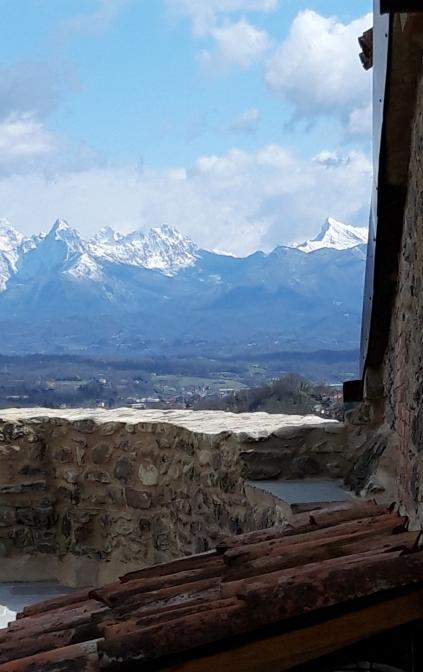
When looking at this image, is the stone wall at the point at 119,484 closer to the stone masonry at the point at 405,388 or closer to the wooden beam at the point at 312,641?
the stone masonry at the point at 405,388

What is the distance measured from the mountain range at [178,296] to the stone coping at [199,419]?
509cm

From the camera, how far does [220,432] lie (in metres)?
4.05

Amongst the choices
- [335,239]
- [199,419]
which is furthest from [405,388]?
[335,239]

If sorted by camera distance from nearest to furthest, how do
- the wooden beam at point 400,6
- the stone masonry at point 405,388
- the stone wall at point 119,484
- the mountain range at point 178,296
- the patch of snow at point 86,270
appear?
1. the wooden beam at point 400,6
2. the stone masonry at point 405,388
3. the stone wall at point 119,484
4. the mountain range at point 178,296
5. the patch of snow at point 86,270

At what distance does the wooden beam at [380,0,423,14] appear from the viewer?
192cm

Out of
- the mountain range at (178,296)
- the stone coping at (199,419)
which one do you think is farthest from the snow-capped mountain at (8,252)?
the stone coping at (199,419)

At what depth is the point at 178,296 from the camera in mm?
17547

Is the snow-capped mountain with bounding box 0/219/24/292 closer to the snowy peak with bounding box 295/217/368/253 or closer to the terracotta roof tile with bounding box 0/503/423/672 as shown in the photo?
the snowy peak with bounding box 295/217/368/253

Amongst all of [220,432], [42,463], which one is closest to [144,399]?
[42,463]

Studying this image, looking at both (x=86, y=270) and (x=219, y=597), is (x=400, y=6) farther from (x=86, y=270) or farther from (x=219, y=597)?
Result: (x=86, y=270)

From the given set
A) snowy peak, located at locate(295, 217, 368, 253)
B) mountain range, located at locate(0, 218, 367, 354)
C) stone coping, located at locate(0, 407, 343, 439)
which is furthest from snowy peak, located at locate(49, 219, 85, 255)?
stone coping, located at locate(0, 407, 343, 439)

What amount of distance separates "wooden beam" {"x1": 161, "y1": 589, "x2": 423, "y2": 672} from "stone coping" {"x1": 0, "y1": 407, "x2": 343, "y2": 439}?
2.40 meters

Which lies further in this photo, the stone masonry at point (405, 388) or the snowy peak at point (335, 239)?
the snowy peak at point (335, 239)

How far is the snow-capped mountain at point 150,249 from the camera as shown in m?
20.0
